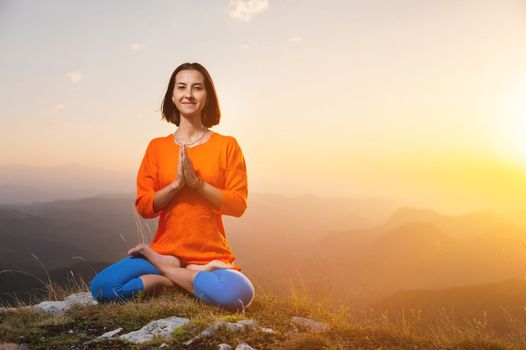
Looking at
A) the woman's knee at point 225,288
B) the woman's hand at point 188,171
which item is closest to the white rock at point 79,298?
the woman's knee at point 225,288

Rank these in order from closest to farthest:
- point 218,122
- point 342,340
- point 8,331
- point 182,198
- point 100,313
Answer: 1. point 342,340
2. point 8,331
3. point 100,313
4. point 182,198
5. point 218,122

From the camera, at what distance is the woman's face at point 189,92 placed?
5.95 meters

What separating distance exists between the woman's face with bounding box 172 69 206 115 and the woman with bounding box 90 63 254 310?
0.04 ft

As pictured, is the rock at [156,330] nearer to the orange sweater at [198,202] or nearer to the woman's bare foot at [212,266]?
the woman's bare foot at [212,266]

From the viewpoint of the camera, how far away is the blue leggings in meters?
5.38

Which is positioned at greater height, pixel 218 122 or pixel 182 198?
pixel 218 122

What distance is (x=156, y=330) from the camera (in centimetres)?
442

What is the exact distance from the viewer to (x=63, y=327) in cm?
486

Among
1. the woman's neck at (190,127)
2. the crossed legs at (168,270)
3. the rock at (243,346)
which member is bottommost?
the rock at (243,346)

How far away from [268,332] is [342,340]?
68 cm

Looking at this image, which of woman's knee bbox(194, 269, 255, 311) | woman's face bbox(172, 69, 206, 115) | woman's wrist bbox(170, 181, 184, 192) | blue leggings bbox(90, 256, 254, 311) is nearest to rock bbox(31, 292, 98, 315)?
blue leggings bbox(90, 256, 254, 311)

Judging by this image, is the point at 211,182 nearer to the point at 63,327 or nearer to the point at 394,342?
the point at 63,327

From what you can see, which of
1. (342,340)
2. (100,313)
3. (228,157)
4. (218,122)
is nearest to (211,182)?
(228,157)

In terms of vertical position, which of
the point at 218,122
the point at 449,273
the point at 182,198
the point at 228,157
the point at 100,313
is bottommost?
the point at 449,273
